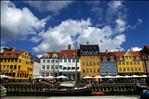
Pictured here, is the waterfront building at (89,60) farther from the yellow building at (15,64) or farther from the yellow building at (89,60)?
the yellow building at (15,64)

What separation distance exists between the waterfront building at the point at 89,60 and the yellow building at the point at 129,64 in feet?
25.4

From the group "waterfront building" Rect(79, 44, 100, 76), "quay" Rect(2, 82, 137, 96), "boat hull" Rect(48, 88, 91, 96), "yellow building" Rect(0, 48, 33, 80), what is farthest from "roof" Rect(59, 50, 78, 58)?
"boat hull" Rect(48, 88, 91, 96)

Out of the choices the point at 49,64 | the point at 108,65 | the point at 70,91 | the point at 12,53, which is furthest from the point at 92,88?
the point at 12,53

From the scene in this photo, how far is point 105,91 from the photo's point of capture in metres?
42.7

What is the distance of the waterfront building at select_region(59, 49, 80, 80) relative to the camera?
66.2m

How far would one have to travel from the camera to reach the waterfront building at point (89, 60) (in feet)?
221

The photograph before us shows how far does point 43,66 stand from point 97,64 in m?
19.3

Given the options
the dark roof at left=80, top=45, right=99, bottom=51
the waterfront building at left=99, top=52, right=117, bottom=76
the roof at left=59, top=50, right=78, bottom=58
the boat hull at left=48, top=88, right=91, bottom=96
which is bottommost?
the boat hull at left=48, top=88, right=91, bottom=96

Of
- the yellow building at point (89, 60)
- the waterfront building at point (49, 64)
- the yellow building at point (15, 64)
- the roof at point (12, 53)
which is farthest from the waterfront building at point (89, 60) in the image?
the roof at point (12, 53)

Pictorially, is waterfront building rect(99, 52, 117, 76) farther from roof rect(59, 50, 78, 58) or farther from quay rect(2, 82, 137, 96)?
quay rect(2, 82, 137, 96)

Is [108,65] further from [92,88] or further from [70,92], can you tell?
[70,92]

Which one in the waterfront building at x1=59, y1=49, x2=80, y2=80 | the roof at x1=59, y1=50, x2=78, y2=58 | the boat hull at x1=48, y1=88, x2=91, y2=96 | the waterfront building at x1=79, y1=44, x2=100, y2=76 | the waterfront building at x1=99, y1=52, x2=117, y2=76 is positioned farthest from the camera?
the roof at x1=59, y1=50, x2=78, y2=58

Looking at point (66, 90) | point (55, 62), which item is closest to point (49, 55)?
point (55, 62)

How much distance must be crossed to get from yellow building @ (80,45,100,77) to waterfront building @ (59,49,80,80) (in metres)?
1.95
